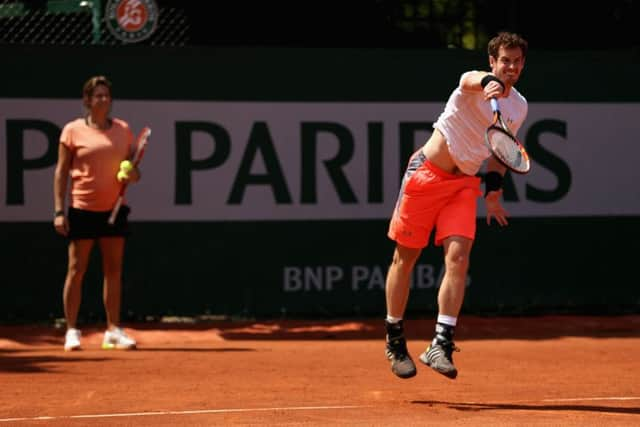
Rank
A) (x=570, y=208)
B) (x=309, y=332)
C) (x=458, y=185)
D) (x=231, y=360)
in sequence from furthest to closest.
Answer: (x=570, y=208) < (x=309, y=332) < (x=231, y=360) < (x=458, y=185)

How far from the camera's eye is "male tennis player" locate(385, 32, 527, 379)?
6926 mm

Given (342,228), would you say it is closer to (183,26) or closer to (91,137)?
(91,137)

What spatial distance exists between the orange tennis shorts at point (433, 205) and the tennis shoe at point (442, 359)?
564 millimetres

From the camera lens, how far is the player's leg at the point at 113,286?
32.3 feet

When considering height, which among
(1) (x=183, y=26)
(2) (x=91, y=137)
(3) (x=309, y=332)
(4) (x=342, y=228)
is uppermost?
(1) (x=183, y=26)

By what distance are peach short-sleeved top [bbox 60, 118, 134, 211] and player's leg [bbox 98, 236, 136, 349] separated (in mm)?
263

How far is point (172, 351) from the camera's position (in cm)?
988

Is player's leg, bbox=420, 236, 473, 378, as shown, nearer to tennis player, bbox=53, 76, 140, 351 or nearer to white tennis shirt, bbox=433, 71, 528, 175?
white tennis shirt, bbox=433, 71, 528, 175

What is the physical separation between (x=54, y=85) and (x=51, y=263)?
1440 millimetres

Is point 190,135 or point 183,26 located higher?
point 183,26

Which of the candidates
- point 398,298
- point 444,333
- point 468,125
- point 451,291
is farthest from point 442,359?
point 468,125

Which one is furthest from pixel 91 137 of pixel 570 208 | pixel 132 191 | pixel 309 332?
pixel 570 208

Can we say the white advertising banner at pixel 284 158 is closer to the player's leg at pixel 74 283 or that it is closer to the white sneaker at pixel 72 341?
the player's leg at pixel 74 283

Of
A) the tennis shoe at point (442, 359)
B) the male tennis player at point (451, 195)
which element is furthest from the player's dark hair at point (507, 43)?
the tennis shoe at point (442, 359)
